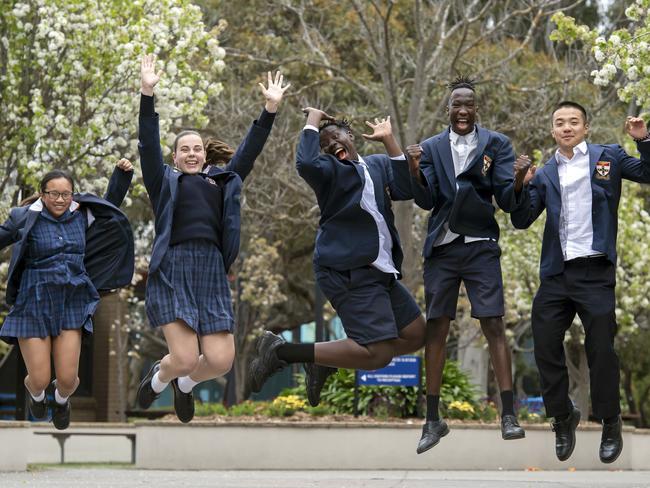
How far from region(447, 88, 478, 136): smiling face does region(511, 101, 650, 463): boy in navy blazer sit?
0.57 meters

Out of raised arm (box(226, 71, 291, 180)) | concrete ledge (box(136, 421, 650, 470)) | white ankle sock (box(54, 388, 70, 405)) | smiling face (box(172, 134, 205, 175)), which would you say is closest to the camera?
smiling face (box(172, 134, 205, 175))

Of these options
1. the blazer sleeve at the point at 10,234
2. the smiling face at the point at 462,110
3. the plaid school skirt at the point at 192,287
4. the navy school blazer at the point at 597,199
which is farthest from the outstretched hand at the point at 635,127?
the blazer sleeve at the point at 10,234

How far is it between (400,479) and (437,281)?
6026mm

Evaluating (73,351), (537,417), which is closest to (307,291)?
(537,417)

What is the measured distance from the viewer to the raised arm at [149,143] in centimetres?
929

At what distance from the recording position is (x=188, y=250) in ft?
30.6

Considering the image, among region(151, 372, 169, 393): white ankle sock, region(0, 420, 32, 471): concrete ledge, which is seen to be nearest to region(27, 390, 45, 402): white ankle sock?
region(151, 372, 169, 393): white ankle sock

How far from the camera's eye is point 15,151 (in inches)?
658

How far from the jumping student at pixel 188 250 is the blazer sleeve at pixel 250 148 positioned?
238mm

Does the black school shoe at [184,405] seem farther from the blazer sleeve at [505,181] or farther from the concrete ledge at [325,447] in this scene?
the concrete ledge at [325,447]

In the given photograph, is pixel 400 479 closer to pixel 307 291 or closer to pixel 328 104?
pixel 328 104

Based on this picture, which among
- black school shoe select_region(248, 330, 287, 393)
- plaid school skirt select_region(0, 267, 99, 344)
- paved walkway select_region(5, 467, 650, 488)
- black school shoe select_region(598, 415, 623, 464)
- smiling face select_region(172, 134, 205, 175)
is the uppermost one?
smiling face select_region(172, 134, 205, 175)

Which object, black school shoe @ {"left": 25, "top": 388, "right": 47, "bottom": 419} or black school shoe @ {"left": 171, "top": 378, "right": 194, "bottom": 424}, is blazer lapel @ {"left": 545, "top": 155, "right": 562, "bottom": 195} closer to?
black school shoe @ {"left": 171, "top": 378, "right": 194, "bottom": 424}

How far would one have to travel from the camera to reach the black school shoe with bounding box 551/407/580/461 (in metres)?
9.31
